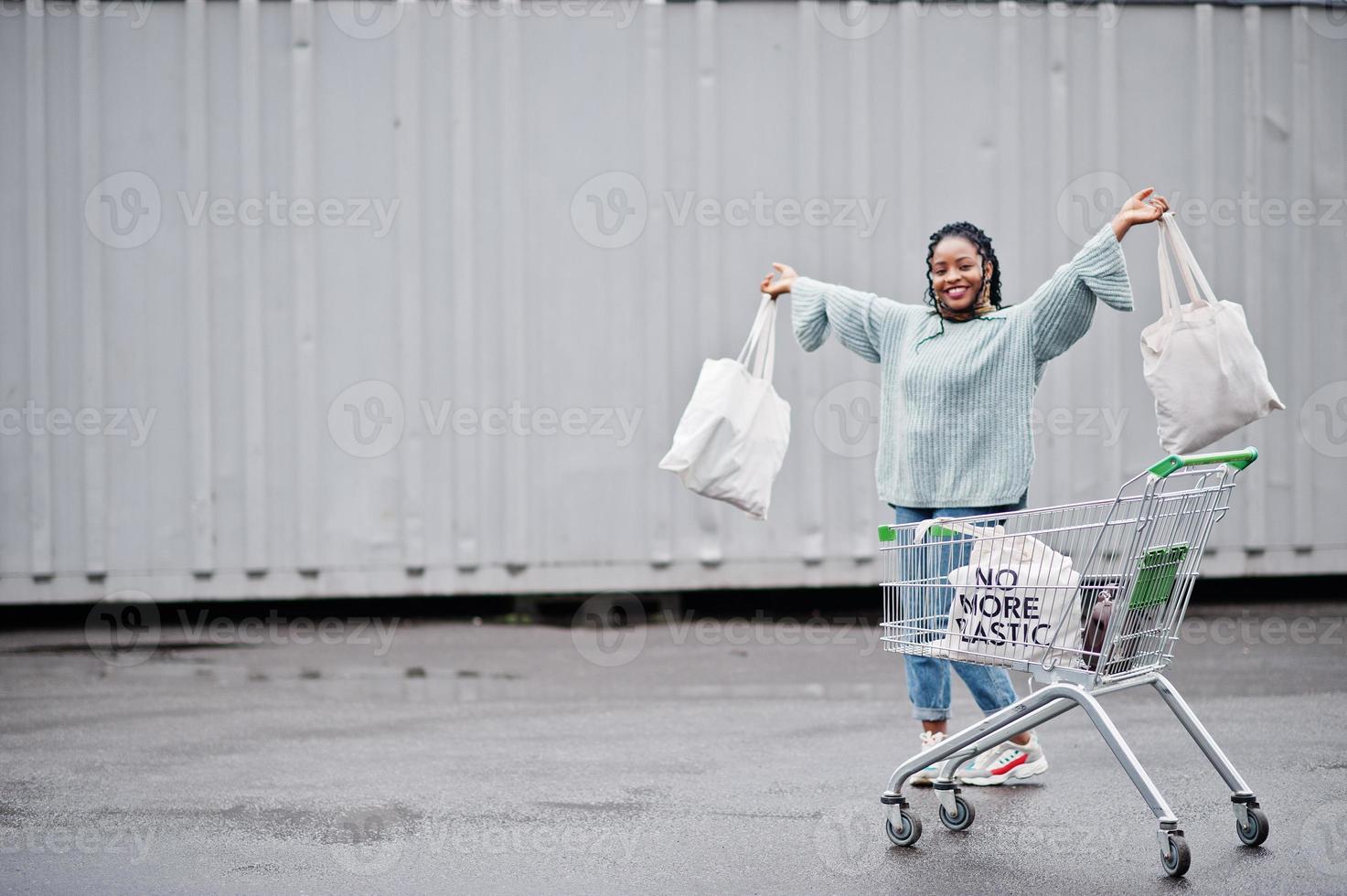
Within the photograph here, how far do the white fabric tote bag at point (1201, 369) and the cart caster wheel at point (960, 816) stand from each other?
3.80ft

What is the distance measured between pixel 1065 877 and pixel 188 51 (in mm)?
6255

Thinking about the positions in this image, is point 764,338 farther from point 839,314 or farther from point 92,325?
point 92,325

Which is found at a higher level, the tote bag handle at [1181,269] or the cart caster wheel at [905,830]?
the tote bag handle at [1181,269]

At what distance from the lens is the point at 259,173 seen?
25.2ft

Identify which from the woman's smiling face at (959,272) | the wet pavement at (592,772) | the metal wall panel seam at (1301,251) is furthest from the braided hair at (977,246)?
the metal wall panel seam at (1301,251)

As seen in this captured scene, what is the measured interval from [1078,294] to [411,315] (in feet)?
14.8

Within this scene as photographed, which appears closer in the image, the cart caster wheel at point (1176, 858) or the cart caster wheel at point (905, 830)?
the cart caster wheel at point (1176, 858)

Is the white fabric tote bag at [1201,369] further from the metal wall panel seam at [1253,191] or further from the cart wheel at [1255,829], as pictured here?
the metal wall panel seam at [1253,191]

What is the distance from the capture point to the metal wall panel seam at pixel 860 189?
7828mm

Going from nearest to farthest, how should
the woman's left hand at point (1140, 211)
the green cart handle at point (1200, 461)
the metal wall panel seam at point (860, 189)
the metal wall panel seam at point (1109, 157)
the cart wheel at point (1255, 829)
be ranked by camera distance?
the green cart handle at point (1200, 461), the woman's left hand at point (1140, 211), the cart wheel at point (1255, 829), the metal wall panel seam at point (860, 189), the metal wall panel seam at point (1109, 157)

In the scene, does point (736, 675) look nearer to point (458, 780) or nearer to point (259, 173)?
point (458, 780)

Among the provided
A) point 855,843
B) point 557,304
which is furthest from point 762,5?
point 855,843

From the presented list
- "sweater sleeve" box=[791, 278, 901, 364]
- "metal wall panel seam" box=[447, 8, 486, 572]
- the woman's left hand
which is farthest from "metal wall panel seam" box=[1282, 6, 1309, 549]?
the woman's left hand

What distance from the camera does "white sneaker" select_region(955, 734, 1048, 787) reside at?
4.56 metres
